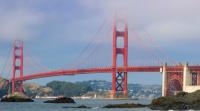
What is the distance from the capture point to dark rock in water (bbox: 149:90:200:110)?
59672mm

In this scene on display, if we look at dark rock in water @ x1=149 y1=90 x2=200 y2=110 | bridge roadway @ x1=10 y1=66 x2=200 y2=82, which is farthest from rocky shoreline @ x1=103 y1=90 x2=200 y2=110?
bridge roadway @ x1=10 y1=66 x2=200 y2=82

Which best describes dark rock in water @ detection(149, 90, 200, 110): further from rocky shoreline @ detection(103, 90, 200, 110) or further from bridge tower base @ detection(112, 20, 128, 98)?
bridge tower base @ detection(112, 20, 128, 98)

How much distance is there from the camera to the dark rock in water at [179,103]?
59.7m

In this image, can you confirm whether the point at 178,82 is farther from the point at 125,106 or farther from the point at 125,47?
the point at 125,106

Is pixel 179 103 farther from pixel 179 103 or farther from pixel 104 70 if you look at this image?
pixel 104 70

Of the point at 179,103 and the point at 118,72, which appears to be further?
the point at 118,72

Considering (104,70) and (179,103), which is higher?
(104,70)

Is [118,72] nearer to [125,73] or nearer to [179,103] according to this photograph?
[125,73]

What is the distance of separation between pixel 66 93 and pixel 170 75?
92.8 m

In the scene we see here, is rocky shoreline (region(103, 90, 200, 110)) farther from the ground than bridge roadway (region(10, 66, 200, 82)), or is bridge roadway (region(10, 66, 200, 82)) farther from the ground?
bridge roadway (region(10, 66, 200, 82))

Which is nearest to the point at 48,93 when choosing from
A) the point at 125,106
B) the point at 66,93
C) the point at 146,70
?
the point at 66,93

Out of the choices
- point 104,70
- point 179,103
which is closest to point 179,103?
point 179,103

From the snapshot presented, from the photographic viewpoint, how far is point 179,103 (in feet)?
198

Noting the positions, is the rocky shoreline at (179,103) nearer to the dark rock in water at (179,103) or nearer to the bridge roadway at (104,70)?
the dark rock in water at (179,103)
